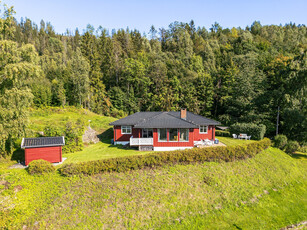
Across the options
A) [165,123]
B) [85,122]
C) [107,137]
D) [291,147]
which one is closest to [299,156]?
[291,147]

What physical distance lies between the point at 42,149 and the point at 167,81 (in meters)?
33.2

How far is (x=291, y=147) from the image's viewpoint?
25688 mm

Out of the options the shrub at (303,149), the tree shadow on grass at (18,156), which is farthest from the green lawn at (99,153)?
the shrub at (303,149)

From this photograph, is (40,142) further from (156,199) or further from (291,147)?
(291,147)

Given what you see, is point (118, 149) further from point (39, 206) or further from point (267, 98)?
point (267, 98)

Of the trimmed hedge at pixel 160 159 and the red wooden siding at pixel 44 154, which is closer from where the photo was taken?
the trimmed hedge at pixel 160 159

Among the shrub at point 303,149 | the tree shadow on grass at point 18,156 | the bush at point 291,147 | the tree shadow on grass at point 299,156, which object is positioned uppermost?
the tree shadow on grass at point 18,156

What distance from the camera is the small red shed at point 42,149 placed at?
16.6m

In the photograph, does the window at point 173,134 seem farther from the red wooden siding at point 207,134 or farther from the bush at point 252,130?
the bush at point 252,130

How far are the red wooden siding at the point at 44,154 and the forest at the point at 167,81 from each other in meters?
2.17

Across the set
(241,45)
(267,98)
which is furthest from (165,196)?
(241,45)

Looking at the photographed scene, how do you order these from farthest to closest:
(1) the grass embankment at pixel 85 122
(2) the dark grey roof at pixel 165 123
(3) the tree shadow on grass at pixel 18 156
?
(2) the dark grey roof at pixel 165 123 → (1) the grass embankment at pixel 85 122 → (3) the tree shadow on grass at pixel 18 156

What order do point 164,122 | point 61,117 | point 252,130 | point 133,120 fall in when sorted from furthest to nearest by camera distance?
point 61,117
point 252,130
point 133,120
point 164,122

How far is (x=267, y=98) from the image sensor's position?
30.9 m
